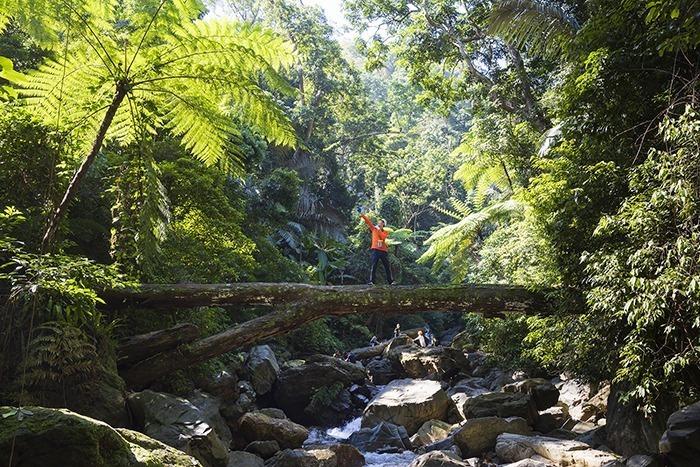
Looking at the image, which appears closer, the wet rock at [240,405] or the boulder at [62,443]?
the boulder at [62,443]

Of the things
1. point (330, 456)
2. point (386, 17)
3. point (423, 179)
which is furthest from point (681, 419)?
point (423, 179)

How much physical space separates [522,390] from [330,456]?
385cm

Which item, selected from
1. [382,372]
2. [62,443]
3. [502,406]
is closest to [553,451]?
[502,406]

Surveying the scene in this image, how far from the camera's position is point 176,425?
440 centimetres

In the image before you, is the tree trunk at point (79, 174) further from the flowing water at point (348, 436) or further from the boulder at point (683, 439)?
the flowing water at point (348, 436)

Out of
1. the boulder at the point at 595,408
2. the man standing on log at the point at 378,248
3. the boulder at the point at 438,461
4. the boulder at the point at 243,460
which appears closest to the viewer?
the boulder at the point at 243,460

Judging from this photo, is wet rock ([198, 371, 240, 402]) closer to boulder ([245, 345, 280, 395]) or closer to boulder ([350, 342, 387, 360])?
boulder ([245, 345, 280, 395])

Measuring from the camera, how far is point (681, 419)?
3309 mm

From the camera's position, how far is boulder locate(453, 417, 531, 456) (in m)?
6.28

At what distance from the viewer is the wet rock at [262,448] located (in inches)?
238

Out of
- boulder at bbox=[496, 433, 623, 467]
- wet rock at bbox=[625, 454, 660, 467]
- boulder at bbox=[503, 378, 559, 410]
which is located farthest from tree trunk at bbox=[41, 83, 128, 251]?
boulder at bbox=[503, 378, 559, 410]

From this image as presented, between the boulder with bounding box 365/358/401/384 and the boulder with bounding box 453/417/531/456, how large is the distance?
5.03 metres

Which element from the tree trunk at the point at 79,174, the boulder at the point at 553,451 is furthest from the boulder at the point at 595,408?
Result: the tree trunk at the point at 79,174

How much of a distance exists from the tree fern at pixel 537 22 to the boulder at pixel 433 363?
685 cm
